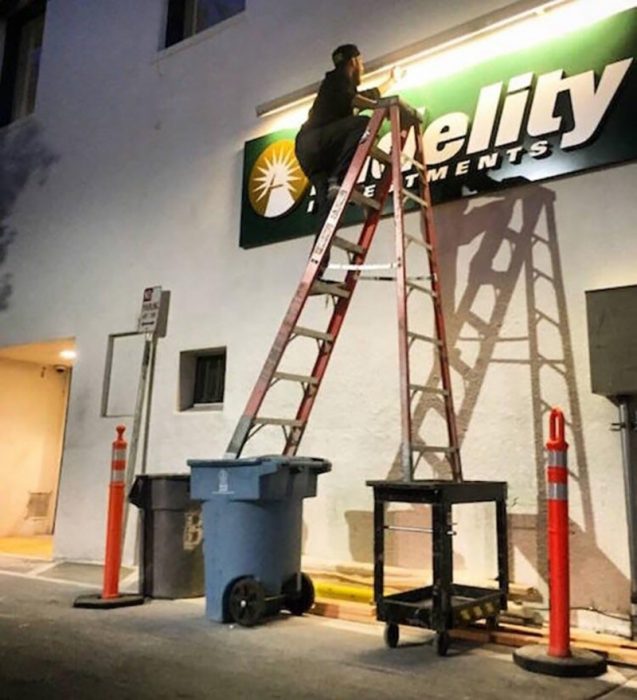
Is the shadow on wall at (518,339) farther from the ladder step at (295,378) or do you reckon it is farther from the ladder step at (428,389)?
the ladder step at (295,378)

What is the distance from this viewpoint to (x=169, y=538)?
5078mm

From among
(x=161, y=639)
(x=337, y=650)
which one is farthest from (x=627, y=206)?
(x=161, y=639)

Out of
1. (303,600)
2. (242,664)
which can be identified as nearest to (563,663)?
(242,664)

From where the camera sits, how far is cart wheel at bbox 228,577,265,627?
4035mm

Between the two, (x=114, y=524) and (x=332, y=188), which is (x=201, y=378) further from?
(x=332, y=188)

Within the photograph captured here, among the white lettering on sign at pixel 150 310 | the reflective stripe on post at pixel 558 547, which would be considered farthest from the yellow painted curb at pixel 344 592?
the white lettering on sign at pixel 150 310

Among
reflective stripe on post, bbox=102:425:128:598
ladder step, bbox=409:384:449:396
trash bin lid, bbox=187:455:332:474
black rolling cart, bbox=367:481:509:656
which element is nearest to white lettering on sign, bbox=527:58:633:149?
ladder step, bbox=409:384:449:396

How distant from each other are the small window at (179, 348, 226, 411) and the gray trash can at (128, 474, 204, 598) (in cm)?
153

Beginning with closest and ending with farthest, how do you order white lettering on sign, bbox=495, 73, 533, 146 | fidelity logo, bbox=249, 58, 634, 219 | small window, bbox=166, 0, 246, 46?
fidelity logo, bbox=249, 58, 634, 219 < white lettering on sign, bbox=495, 73, 533, 146 < small window, bbox=166, 0, 246, 46

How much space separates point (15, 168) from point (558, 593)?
8.22 meters

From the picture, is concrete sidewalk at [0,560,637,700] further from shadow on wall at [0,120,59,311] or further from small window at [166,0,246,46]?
small window at [166,0,246,46]

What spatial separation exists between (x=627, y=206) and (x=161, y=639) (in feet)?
12.3

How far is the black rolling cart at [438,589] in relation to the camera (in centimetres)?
352

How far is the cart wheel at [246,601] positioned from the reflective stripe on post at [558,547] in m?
1.57
